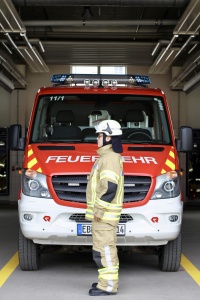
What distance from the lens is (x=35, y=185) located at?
895 cm

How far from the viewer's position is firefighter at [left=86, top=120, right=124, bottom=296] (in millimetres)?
7734

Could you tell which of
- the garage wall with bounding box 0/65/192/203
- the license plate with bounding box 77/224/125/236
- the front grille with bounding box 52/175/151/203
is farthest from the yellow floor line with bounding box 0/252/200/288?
the garage wall with bounding box 0/65/192/203

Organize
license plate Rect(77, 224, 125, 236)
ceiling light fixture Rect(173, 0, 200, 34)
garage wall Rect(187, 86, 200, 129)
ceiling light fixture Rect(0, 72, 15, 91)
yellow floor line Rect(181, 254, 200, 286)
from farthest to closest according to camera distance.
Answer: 1. garage wall Rect(187, 86, 200, 129)
2. ceiling light fixture Rect(0, 72, 15, 91)
3. ceiling light fixture Rect(173, 0, 200, 34)
4. yellow floor line Rect(181, 254, 200, 286)
5. license plate Rect(77, 224, 125, 236)

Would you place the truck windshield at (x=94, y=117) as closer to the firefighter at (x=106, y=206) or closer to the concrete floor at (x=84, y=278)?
the concrete floor at (x=84, y=278)

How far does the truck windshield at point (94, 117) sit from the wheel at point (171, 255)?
1.38 meters

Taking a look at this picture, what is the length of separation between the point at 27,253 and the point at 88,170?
1333 mm

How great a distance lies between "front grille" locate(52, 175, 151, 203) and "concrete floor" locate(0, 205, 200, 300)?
960 millimetres

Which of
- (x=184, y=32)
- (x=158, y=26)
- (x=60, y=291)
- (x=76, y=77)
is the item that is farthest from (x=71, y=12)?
(x=60, y=291)

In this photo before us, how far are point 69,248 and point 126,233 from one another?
0.87m

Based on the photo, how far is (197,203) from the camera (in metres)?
28.8

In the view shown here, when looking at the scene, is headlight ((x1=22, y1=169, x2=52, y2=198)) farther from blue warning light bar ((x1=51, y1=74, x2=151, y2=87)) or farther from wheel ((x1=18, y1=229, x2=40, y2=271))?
blue warning light bar ((x1=51, y1=74, x2=151, y2=87))

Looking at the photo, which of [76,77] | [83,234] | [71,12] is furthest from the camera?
[71,12]

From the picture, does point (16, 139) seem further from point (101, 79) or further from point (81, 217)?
point (101, 79)

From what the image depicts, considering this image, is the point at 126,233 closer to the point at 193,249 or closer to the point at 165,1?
the point at 193,249
